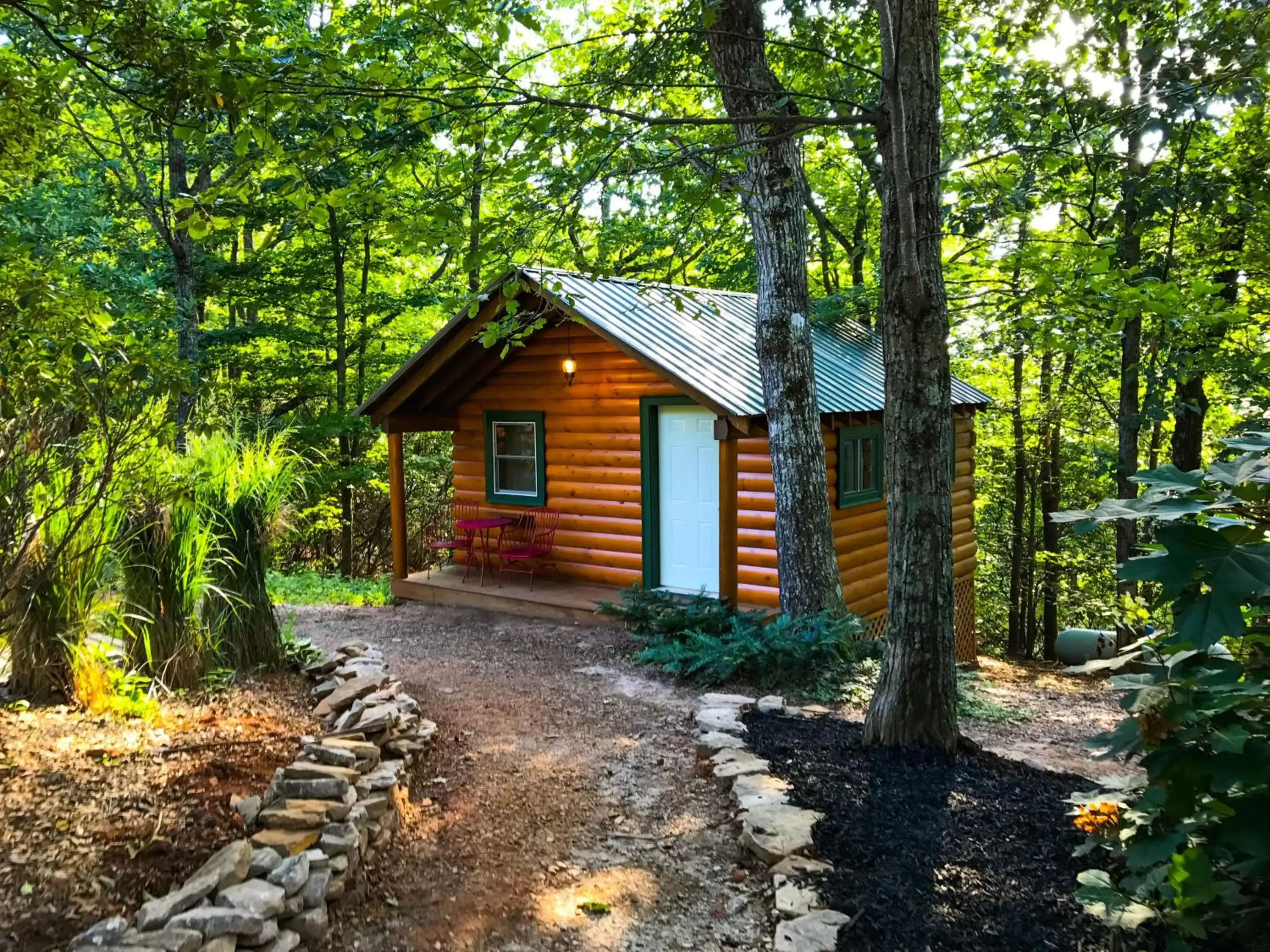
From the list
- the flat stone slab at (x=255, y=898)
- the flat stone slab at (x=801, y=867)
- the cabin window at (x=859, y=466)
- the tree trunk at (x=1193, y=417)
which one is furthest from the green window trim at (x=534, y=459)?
the flat stone slab at (x=255, y=898)

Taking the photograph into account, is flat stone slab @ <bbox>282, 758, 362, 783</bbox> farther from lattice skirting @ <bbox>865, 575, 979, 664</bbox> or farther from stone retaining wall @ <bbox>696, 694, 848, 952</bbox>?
lattice skirting @ <bbox>865, 575, 979, 664</bbox>

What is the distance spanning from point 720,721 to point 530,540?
5.75m

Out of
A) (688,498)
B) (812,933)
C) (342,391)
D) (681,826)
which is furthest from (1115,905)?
(342,391)

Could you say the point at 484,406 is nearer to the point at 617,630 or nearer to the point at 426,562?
the point at 617,630

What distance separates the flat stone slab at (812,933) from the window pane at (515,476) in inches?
320

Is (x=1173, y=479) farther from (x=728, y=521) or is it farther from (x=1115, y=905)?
(x=728, y=521)

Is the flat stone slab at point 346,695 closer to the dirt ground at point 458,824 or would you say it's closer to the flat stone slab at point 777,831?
the dirt ground at point 458,824

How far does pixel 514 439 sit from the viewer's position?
36.1ft

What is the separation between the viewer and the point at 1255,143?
23.6 ft

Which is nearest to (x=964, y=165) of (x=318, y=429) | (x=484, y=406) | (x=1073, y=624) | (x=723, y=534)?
(x=723, y=534)

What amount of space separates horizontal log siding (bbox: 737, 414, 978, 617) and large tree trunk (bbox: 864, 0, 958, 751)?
3.47 m

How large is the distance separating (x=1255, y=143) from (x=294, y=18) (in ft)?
34.3

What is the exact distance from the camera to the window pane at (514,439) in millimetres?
10844

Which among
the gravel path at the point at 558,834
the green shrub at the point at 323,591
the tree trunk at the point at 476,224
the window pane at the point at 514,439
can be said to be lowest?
the gravel path at the point at 558,834
